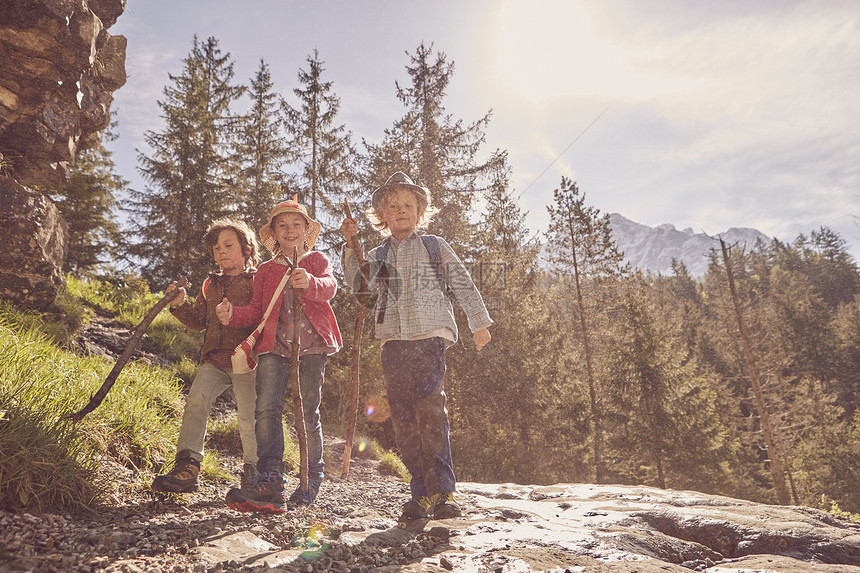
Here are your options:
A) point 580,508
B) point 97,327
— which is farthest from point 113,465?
point 97,327

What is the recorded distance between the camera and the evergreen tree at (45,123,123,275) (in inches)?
539

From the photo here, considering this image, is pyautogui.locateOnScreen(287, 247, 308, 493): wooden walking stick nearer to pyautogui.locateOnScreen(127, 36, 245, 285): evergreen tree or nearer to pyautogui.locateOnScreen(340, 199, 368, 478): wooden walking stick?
pyautogui.locateOnScreen(340, 199, 368, 478): wooden walking stick

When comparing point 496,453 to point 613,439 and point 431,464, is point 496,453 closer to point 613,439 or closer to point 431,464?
point 613,439

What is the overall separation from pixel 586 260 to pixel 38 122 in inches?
832

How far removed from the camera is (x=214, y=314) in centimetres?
376

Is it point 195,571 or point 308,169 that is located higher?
point 308,169

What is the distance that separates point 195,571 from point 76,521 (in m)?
1.11

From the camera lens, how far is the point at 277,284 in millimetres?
3900

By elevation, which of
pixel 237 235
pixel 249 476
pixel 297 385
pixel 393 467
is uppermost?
pixel 237 235

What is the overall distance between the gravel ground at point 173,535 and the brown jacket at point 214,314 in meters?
1.21

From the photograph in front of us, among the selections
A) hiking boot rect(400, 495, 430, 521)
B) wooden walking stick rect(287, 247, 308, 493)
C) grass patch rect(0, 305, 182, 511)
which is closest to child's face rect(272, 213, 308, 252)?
wooden walking stick rect(287, 247, 308, 493)

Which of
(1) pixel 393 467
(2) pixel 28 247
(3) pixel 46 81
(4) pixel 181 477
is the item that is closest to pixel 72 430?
(4) pixel 181 477

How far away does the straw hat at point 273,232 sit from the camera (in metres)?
4.06

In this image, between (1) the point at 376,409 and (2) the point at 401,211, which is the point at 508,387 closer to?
(1) the point at 376,409
